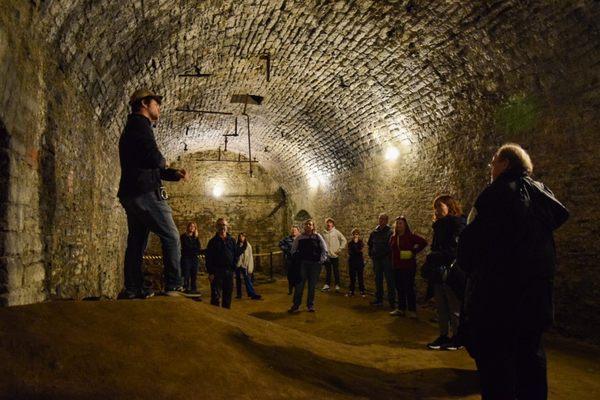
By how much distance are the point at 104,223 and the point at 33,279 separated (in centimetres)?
312

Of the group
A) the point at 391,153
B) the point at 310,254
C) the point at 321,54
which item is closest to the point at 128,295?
the point at 310,254

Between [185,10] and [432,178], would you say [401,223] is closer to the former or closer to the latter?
[432,178]

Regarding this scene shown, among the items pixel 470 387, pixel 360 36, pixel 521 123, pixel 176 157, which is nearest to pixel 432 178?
pixel 521 123

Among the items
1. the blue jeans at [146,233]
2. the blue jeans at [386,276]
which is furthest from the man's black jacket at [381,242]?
the blue jeans at [146,233]

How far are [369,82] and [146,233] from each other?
554 centimetres

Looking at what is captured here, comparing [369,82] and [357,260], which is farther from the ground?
[369,82]

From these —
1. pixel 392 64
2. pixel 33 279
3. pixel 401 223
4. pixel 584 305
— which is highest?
pixel 392 64

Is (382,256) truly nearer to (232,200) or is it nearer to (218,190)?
(232,200)

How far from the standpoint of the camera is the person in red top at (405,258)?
6.42 meters

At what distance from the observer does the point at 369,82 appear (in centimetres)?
781

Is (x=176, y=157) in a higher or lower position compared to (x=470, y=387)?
higher

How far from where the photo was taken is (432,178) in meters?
7.66

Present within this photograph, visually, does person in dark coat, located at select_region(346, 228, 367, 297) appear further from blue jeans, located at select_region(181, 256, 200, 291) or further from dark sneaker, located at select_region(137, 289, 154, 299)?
dark sneaker, located at select_region(137, 289, 154, 299)

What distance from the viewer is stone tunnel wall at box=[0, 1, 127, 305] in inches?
112
